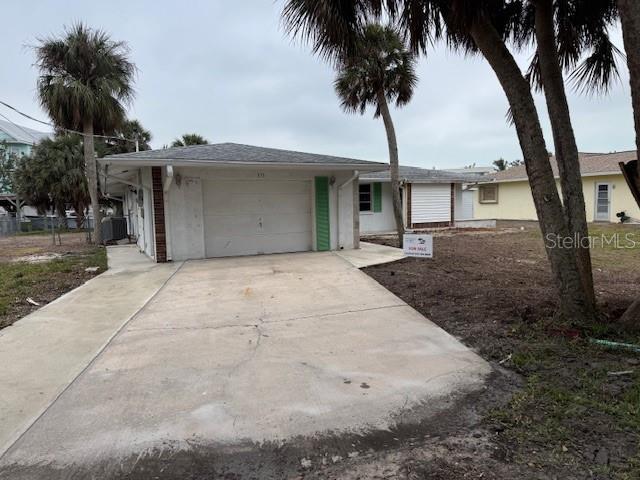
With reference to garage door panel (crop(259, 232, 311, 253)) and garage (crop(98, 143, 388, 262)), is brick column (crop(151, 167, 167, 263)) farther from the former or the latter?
garage door panel (crop(259, 232, 311, 253))

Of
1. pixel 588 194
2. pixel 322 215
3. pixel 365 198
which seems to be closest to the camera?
pixel 322 215

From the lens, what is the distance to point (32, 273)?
Result: 31.9 feet

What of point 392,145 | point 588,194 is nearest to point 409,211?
point 392,145

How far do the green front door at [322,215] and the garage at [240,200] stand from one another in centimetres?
3

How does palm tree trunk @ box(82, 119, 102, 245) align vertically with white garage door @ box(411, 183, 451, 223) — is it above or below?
above

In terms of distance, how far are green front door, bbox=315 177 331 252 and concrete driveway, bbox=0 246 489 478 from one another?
5.84 meters

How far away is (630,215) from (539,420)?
23431 millimetres

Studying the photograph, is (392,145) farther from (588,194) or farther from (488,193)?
(488,193)

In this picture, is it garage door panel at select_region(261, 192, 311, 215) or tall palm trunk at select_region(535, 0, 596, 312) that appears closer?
tall palm trunk at select_region(535, 0, 596, 312)

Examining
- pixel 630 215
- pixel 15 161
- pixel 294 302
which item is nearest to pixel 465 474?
pixel 294 302

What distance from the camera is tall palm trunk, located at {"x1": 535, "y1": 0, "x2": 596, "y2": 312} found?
4996 mm

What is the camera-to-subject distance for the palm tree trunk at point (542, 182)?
4810 mm

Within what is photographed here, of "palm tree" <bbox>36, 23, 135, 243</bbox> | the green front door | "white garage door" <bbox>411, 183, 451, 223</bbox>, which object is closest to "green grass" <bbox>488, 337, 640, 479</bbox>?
the green front door

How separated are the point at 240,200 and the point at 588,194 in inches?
818
